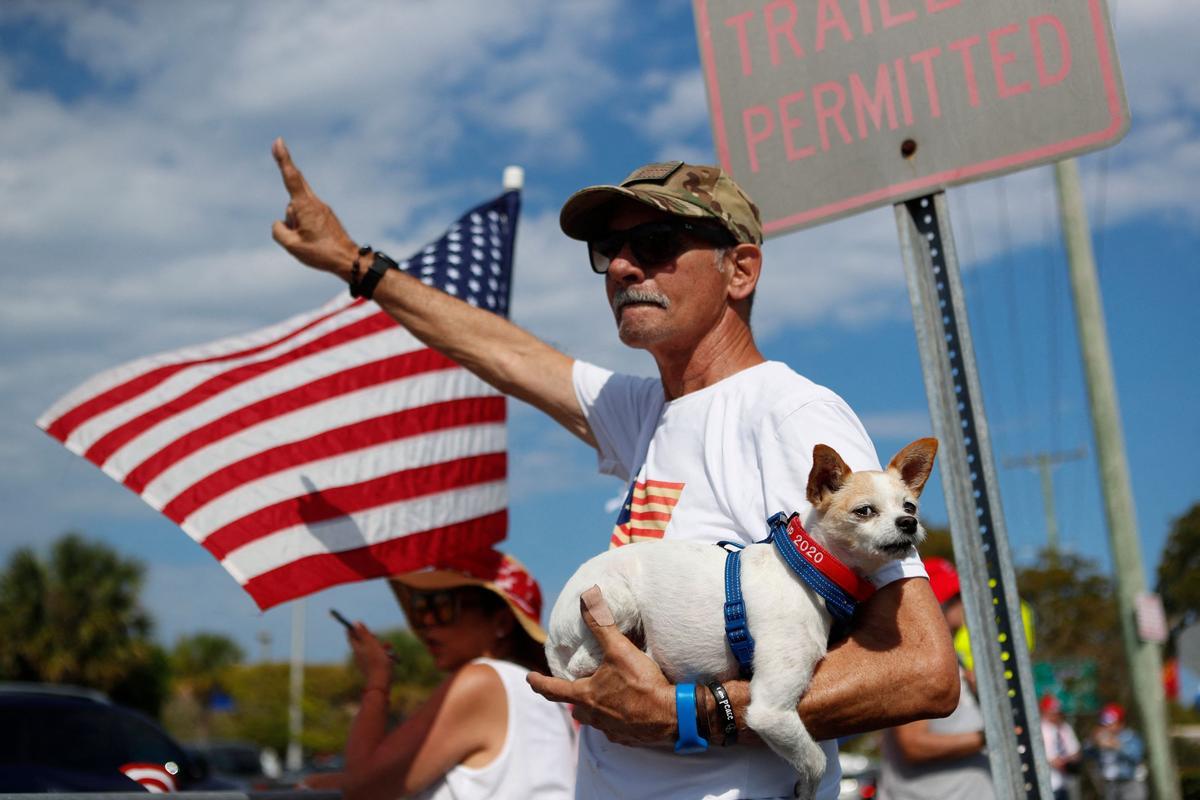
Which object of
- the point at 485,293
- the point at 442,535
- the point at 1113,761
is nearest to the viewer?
the point at 442,535

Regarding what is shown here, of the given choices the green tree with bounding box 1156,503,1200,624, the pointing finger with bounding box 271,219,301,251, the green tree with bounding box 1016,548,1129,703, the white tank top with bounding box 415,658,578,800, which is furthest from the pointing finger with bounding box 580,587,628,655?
the green tree with bounding box 1156,503,1200,624

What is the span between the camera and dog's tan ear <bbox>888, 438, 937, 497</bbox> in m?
2.10

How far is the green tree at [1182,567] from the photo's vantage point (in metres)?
32.7

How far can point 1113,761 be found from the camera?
15.1 meters

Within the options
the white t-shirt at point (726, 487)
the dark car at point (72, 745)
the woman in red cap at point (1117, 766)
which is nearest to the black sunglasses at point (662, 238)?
the white t-shirt at point (726, 487)

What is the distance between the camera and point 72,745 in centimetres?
551

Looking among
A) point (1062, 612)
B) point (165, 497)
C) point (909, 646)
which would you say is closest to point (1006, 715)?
point (909, 646)

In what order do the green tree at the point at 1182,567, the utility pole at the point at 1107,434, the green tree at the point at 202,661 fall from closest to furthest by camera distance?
the utility pole at the point at 1107,434 → the green tree at the point at 1182,567 → the green tree at the point at 202,661

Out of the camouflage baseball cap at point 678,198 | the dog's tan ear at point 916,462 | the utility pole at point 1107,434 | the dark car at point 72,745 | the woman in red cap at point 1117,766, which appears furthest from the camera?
the woman in red cap at point 1117,766

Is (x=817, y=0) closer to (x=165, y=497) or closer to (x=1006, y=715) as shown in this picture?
(x=1006, y=715)

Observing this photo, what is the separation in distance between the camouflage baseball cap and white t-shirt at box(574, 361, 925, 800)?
1.18 ft

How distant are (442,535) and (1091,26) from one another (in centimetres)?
268

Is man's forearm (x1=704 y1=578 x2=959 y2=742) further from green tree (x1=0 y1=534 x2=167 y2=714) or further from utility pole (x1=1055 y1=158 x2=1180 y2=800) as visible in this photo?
green tree (x1=0 y1=534 x2=167 y2=714)

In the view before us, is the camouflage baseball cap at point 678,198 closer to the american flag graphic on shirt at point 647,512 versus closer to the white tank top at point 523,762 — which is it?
the american flag graphic on shirt at point 647,512
